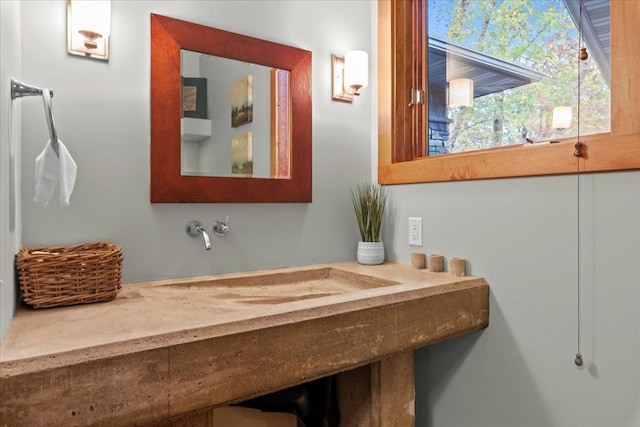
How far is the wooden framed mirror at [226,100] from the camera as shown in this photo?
1395 mm

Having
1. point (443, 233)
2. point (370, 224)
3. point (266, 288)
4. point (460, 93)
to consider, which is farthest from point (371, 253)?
point (460, 93)

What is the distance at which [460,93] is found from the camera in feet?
5.57

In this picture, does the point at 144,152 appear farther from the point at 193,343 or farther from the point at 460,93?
the point at 460,93

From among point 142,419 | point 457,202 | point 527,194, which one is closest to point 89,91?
point 142,419

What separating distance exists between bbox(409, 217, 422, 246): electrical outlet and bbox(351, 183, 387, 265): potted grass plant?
5.5 inches

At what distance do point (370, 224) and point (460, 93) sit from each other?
2.22ft

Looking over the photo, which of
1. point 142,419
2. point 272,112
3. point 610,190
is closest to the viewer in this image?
point 142,419

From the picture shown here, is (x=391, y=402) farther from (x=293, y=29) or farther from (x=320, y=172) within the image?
(x=293, y=29)

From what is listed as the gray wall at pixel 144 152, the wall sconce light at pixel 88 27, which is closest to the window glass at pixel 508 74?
the gray wall at pixel 144 152

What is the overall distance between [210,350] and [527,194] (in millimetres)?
1108

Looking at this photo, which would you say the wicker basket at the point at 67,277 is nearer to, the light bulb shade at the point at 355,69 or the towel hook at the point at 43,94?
the towel hook at the point at 43,94

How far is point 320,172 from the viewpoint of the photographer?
180 cm

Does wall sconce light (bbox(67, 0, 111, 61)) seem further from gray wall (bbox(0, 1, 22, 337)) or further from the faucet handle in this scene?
the faucet handle

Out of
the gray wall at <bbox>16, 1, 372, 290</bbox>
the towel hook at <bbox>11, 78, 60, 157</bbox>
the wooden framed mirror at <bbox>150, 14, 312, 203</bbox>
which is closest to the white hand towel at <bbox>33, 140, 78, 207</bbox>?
the towel hook at <bbox>11, 78, 60, 157</bbox>
